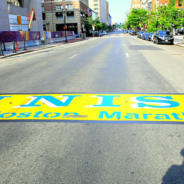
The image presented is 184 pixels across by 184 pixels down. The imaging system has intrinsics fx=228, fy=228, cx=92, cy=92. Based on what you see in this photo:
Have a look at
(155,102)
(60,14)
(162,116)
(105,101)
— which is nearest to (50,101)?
(105,101)

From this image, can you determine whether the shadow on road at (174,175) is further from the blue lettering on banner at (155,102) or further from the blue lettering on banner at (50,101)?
the blue lettering on banner at (50,101)

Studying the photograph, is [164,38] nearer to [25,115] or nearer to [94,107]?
[94,107]

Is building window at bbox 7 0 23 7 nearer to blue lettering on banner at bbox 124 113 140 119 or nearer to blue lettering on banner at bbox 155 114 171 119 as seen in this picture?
blue lettering on banner at bbox 124 113 140 119

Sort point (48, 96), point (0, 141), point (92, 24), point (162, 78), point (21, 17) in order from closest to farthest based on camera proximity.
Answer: point (0, 141)
point (48, 96)
point (162, 78)
point (21, 17)
point (92, 24)

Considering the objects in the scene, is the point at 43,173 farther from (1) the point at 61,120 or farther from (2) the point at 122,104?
(2) the point at 122,104

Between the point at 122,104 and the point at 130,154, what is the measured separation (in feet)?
7.94

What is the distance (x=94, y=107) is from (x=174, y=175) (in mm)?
2916

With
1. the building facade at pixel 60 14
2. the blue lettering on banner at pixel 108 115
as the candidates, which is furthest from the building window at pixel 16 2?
the blue lettering on banner at pixel 108 115

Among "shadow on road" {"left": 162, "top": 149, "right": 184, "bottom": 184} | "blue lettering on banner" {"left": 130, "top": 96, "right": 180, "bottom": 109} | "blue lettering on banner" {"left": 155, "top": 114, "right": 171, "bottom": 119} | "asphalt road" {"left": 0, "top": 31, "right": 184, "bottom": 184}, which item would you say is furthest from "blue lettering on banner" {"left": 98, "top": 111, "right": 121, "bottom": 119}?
"shadow on road" {"left": 162, "top": 149, "right": 184, "bottom": 184}

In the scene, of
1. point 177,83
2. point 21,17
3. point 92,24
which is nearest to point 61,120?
point 177,83

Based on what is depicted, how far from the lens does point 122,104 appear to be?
5.82 metres

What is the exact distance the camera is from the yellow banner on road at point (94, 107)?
16.5 ft

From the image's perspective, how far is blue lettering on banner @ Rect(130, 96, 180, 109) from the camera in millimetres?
5641

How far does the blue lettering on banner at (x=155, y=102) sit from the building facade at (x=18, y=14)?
31.0 metres
